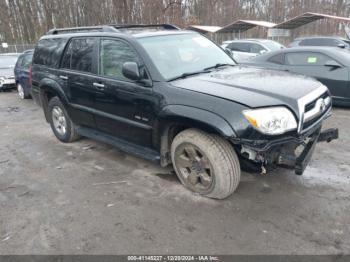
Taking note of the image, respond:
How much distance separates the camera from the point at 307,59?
7.24m

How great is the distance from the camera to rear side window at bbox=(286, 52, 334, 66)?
22.9 ft

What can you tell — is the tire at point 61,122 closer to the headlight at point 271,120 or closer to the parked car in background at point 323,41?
the headlight at point 271,120

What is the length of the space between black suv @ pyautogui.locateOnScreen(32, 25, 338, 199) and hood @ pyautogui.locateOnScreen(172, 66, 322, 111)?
0.4 inches

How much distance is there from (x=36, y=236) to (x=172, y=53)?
2.52m

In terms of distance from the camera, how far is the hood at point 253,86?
2975 millimetres

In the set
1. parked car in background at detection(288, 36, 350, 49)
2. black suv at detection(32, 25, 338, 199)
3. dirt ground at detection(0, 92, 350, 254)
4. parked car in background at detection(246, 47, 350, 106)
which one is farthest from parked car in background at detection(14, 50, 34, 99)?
parked car in background at detection(288, 36, 350, 49)

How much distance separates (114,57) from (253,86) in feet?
6.11

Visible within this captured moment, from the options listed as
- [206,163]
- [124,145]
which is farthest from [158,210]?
[124,145]

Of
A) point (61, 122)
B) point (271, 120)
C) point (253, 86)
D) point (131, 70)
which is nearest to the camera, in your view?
point (271, 120)

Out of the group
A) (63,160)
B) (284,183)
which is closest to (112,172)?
(63,160)

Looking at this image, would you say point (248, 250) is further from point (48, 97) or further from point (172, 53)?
point (48, 97)

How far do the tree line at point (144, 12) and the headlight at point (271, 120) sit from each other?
20.2 metres

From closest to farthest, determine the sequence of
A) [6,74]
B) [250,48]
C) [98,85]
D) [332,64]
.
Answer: [98,85], [332,64], [6,74], [250,48]

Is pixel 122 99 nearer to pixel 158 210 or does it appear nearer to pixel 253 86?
pixel 158 210
